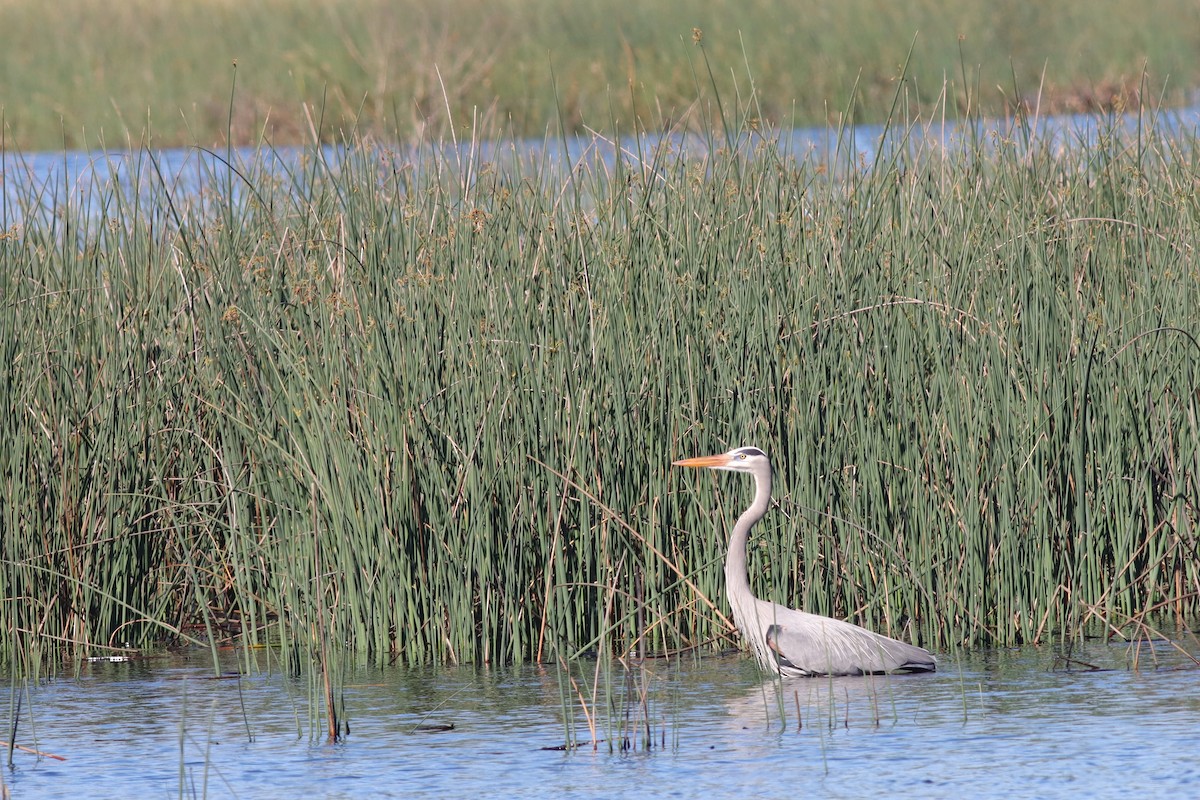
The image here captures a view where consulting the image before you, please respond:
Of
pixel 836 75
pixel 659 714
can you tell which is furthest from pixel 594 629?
pixel 836 75

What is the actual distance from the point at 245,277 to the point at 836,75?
1662 cm

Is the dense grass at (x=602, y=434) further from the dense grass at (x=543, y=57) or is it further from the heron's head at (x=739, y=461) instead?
the dense grass at (x=543, y=57)

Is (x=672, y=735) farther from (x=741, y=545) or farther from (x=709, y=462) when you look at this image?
(x=709, y=462)

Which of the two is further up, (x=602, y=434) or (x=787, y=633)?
(x=602, y=434)

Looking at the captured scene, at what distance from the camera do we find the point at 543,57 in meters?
24.0

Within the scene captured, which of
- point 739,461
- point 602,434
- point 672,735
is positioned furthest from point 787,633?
point 602,434

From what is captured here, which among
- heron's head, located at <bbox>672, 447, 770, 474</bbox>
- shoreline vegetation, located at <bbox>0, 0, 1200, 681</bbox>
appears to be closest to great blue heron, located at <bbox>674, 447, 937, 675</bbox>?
heron's head, located at <bbox>672, 447, 770, 474</bbox>

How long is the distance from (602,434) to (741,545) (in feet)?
2.00

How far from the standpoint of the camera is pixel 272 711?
529 centimetres

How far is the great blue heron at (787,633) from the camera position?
215 inches

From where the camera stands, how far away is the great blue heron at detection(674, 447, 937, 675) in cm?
545

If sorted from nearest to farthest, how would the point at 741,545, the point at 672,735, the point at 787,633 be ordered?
the point at 672,735, the point at 787,633, the point at 741,545

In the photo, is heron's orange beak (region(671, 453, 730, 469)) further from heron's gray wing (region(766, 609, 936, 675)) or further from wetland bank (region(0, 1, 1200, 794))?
heron's gray wing (region(766, 609, 936, 675))

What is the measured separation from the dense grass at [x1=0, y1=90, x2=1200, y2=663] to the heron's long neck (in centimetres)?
21
